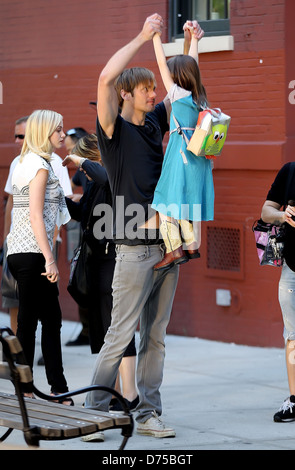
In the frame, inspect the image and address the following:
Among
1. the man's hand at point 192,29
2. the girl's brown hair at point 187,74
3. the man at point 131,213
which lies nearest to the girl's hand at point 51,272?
the man at point 131,213

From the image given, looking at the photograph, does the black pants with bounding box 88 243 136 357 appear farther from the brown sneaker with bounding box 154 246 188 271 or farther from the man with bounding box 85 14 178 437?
the brown sneaker with bounding box 154 246 188 271

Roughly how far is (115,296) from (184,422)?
1084mm

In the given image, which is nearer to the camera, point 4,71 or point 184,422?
point 184,422

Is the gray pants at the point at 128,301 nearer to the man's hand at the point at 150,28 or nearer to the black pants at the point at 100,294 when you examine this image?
the black pants at the point at 100,294

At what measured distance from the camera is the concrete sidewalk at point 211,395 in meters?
5.70

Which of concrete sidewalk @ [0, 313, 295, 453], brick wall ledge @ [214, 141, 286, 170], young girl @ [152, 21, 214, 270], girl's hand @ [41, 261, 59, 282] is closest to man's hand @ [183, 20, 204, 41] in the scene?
young girl @ [152, 21, 214, 270]

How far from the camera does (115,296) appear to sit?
5.73 meters

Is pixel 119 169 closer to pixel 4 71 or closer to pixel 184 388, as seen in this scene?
pixel 184 388

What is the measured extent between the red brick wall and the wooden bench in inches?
165

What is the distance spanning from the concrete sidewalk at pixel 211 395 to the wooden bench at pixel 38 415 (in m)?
0.82

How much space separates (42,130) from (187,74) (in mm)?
1307
